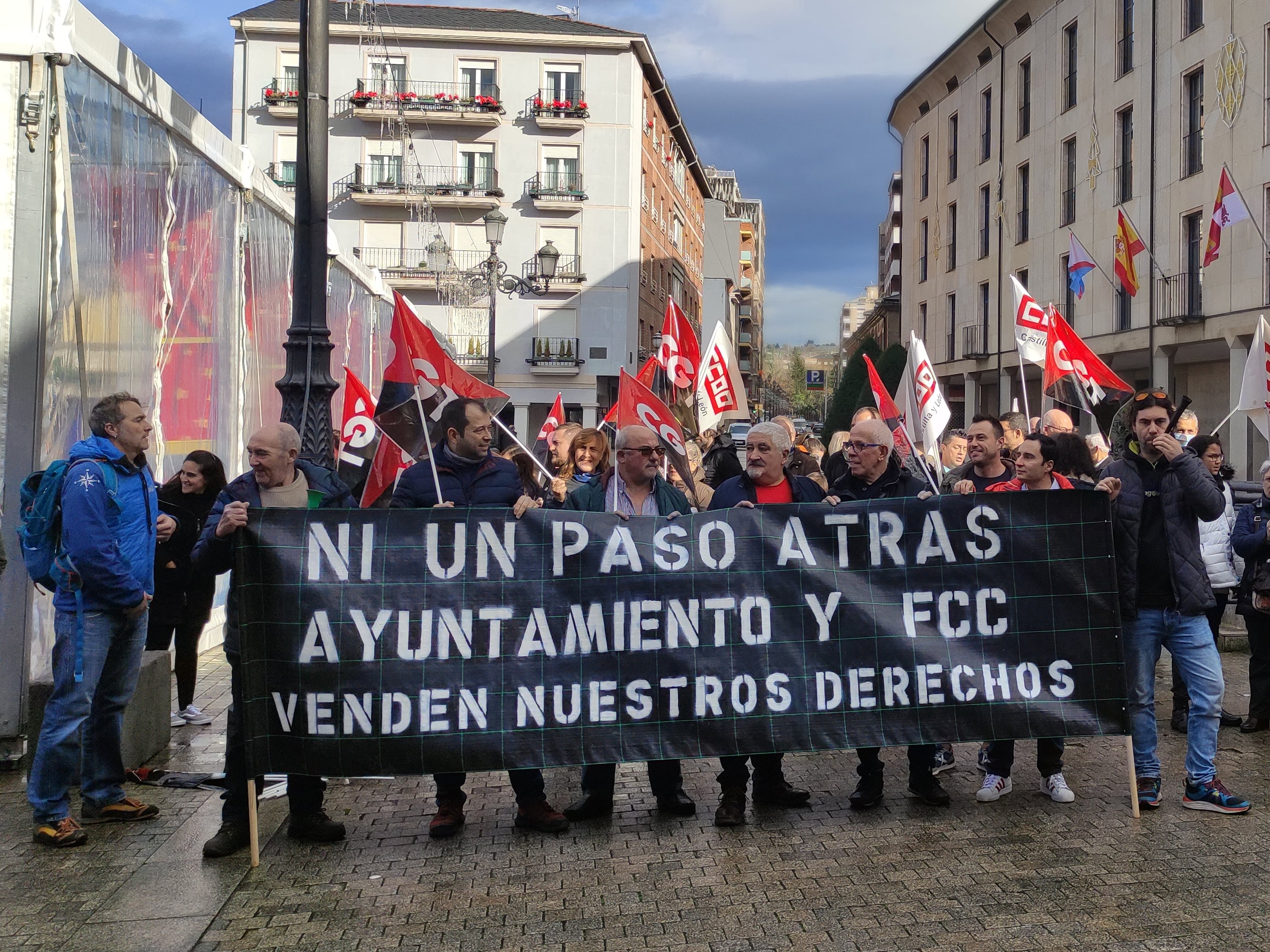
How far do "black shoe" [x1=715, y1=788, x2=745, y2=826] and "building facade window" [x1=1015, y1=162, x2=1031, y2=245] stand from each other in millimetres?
34141

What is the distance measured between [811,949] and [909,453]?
7.91m

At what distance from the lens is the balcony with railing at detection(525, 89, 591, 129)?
47062 millimetres

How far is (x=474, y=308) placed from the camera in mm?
44562

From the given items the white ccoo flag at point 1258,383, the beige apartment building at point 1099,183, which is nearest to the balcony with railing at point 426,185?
the beige apartment building at point 1099,183

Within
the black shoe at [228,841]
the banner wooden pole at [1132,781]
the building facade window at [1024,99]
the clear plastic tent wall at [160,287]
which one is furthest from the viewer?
the building facade window at [1024,99]

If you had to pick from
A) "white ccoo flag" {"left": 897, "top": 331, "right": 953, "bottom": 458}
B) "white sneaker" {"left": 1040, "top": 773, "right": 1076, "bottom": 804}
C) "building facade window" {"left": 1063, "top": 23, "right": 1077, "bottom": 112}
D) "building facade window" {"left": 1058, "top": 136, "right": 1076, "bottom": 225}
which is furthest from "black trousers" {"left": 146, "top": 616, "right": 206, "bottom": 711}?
"building facade window" {"left": 1063, "top": 23, "right": 1077, "bottom": 112}

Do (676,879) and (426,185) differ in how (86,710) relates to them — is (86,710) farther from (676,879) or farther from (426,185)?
(426,185)

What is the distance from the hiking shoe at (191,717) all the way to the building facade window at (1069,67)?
32031 mm

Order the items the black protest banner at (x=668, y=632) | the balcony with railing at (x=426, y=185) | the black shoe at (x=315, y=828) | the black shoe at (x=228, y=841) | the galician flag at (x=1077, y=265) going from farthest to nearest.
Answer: the balcony with railing at (x=426, y=185), the galician flag at (x=1077, y=265), the black shoe at (x=315, y=828), the black protest banner at (x=668, y=632), the black shoe at (x=228, y=841)

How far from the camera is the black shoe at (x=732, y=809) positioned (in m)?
5.72

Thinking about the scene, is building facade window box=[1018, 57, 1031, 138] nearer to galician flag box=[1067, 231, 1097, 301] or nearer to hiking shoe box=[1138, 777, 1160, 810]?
galician flag box=[1067, 231, 1097, 301]

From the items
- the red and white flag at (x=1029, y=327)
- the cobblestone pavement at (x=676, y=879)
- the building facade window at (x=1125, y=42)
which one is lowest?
the cobblestone pavement at (x=676, y=879)

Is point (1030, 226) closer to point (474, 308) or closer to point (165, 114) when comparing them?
point (474, 308)

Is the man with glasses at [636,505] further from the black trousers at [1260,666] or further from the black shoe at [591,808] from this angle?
the black trousers at [1260,666]
